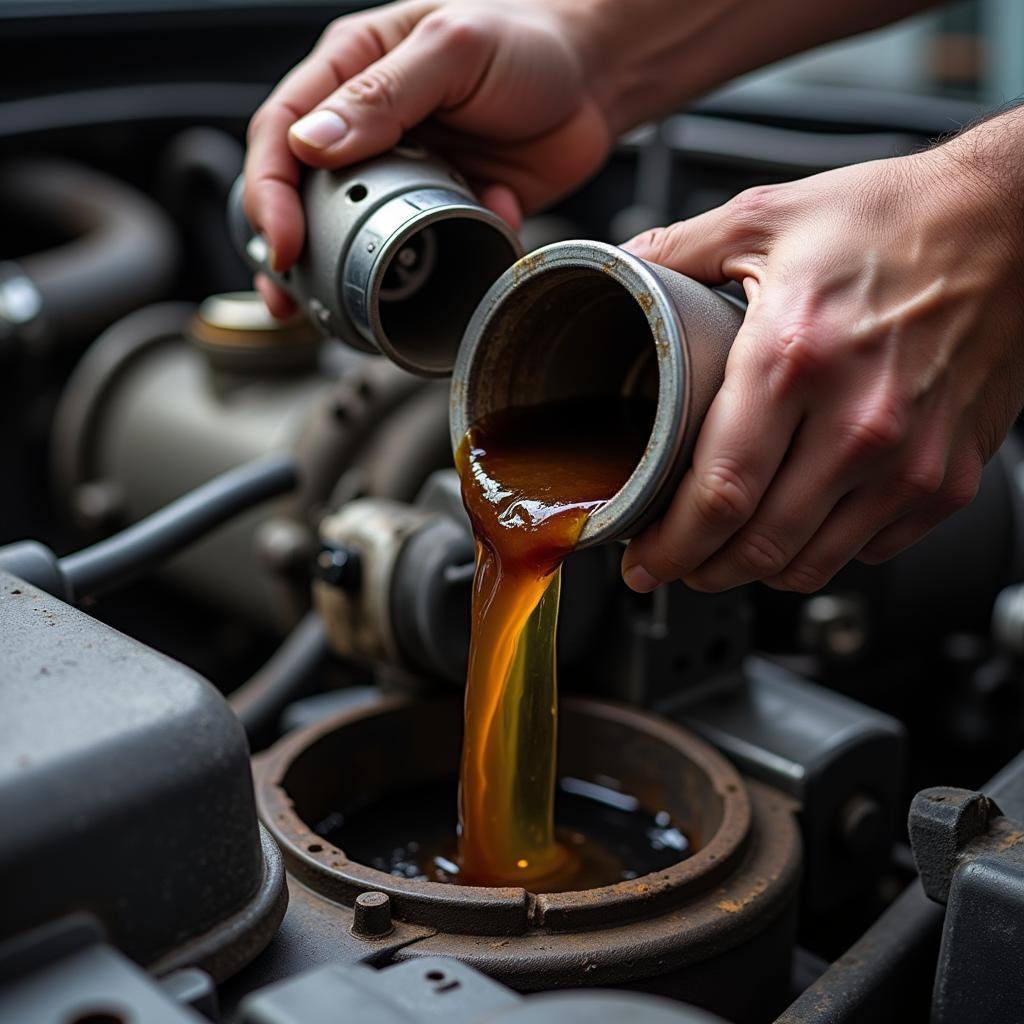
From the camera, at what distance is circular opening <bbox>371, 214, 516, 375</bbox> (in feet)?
3.59

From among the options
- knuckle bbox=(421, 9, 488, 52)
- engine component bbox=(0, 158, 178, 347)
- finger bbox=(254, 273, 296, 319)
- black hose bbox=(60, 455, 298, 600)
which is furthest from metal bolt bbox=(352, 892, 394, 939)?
engine component bbox=(0, 158, 178, 347)

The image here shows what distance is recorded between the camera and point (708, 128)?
84.7 inches

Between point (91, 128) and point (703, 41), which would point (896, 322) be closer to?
point (703, 41)

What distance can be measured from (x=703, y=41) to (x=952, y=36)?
18.6 feet

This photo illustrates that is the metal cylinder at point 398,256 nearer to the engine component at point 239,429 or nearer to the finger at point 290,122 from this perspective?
the finger at point 290,122

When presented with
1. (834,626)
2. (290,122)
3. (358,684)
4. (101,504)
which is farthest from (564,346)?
(101,504)

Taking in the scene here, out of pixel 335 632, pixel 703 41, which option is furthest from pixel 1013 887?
pixel 703 41

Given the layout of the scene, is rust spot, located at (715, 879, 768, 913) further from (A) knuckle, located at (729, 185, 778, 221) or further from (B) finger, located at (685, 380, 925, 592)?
(A) knuckle, located at (729, 185, 778, 221)

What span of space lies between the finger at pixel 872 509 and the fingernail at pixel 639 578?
0.08 metres

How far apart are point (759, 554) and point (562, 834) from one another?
0.38 metres

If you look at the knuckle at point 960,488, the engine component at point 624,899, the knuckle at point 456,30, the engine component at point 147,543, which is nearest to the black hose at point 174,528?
the engine component at point 147,543

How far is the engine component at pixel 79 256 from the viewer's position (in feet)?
6.30

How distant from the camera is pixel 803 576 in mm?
892

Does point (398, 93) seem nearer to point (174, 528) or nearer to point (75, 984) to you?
point (174, 528)
